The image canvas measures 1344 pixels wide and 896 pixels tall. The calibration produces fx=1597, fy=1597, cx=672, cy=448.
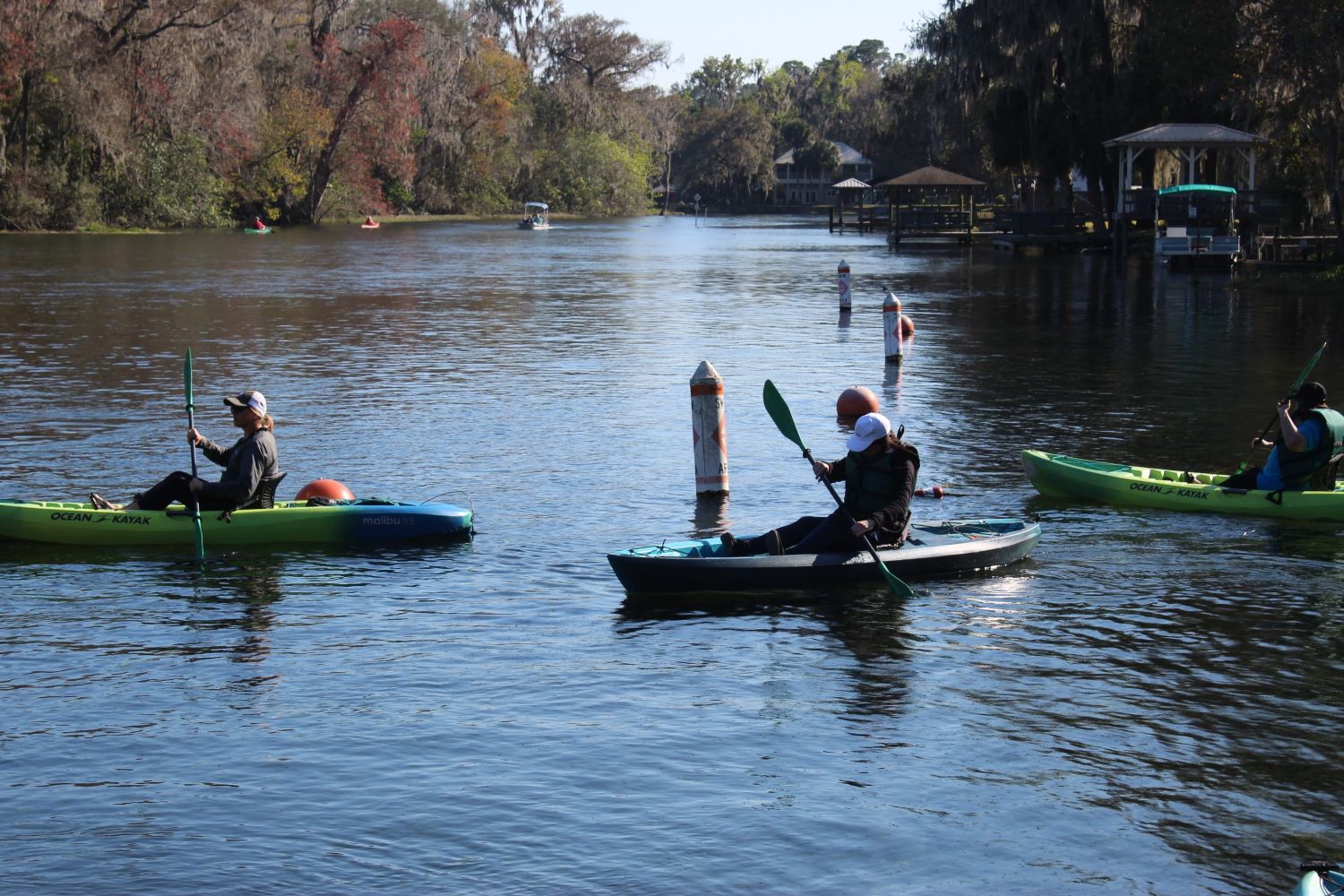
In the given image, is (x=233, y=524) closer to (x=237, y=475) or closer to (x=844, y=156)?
(x=237, y=475)

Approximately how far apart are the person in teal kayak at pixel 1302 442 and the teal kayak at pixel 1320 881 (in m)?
8.47

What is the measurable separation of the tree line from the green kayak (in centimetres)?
2448

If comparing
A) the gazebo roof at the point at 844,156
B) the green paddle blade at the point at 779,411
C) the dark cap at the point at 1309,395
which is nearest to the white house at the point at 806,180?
the gazebo roof at the point at 844,156

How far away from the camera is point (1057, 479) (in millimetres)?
15734

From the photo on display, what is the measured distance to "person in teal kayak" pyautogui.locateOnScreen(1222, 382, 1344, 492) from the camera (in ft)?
47.0

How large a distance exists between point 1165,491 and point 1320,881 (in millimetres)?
9194

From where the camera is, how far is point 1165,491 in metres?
15.1

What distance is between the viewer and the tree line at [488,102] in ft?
145

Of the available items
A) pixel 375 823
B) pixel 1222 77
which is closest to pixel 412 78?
pixel 1222 77

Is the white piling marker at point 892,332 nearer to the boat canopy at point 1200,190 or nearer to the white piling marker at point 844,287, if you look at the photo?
the white piling marker at point 844,287

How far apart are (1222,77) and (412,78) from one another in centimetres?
6604

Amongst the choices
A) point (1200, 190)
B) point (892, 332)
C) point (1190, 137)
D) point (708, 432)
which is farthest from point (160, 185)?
point (708, 432)

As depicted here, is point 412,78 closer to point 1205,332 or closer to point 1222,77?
point 1222,77

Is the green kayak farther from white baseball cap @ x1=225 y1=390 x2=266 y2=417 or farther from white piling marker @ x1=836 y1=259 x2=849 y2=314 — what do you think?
white piling marker @ x1=836 y1=259 x2=849 y2=314
